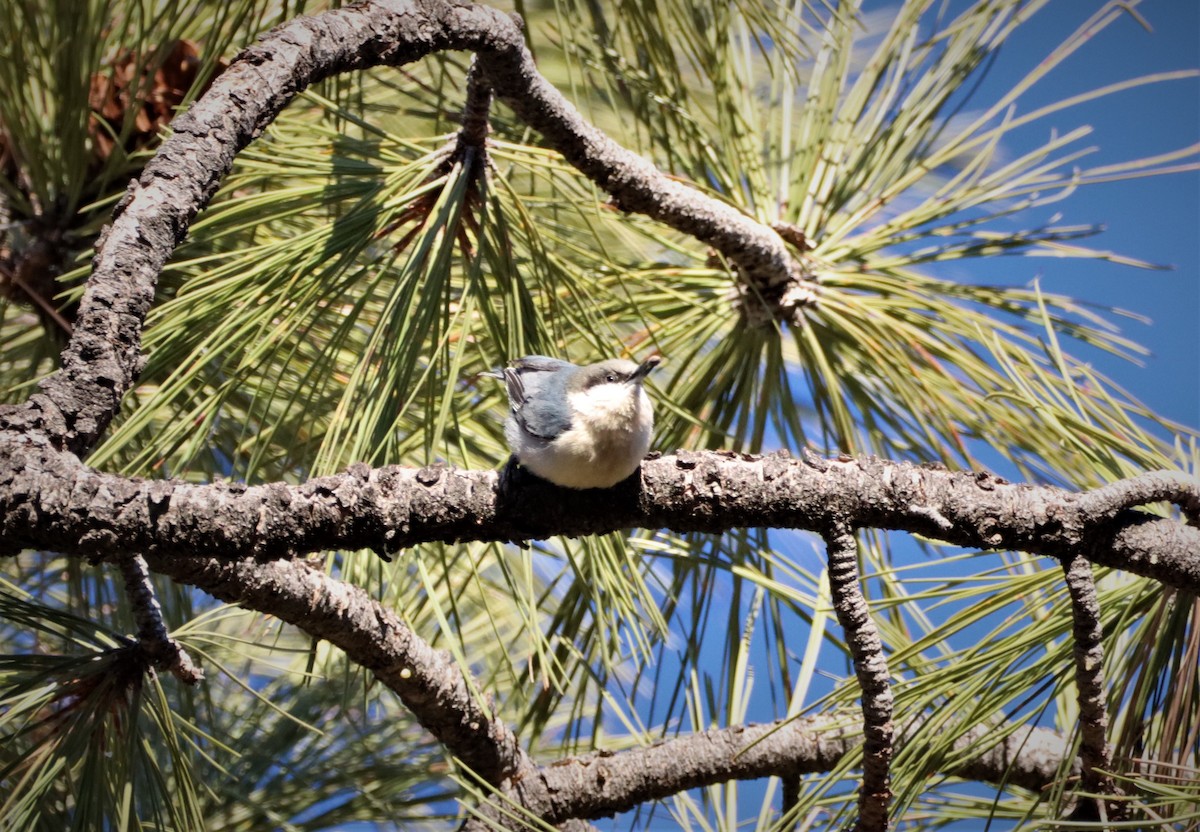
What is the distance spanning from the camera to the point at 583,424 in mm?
595

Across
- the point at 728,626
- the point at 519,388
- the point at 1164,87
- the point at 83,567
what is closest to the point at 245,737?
the point at 83,567

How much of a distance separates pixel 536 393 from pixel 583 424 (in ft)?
0.28

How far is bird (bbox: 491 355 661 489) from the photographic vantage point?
578 millimetres

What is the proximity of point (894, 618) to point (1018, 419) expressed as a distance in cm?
23

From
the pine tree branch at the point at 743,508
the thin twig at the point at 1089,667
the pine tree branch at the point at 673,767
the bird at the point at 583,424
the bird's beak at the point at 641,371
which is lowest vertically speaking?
the pine tree branch at the point at 673,767

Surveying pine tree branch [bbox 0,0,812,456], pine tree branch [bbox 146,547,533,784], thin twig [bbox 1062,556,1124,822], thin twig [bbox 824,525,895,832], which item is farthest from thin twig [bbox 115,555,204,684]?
thin twig [bbox 1062,556,1124,822]

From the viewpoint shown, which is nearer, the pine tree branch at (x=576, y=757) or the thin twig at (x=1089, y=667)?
the thin twig at (x=1089, y=667)

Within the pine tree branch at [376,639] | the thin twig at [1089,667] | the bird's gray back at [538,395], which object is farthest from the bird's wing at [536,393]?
Result: the thin twig at [1089,667]

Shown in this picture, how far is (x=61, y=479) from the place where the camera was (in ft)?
1.38

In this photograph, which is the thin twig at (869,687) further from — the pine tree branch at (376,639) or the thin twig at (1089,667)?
the pine tree branch at (376,639)

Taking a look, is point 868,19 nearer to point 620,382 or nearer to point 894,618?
point 894,618

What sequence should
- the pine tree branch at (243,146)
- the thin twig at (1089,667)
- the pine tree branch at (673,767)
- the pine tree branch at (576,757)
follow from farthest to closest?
1. the pine tree branch at (673,767)
2. the pine tree branch at (576,757)
3. the thin twig at (1089,667)
4. the pine tree branch at (243,146)

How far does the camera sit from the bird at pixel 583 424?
0.58 metres

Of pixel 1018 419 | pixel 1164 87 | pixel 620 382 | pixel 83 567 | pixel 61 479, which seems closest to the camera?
pixel 61 479
